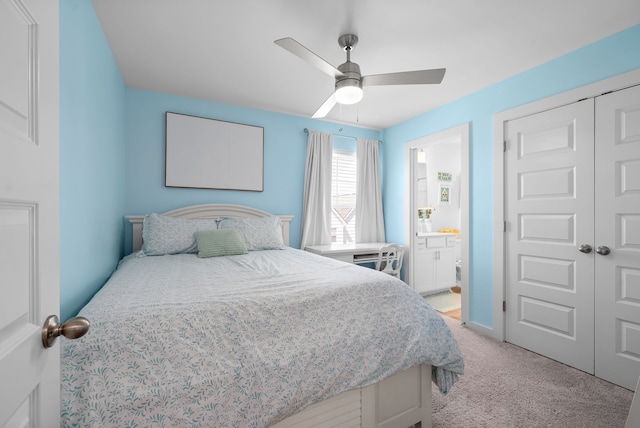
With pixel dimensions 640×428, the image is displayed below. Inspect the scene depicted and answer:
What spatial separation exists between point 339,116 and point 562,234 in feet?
9.23

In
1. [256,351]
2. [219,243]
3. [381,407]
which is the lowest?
[381,407]

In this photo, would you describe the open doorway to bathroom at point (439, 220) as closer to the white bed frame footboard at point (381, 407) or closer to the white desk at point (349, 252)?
the white desk at point (349, 252)

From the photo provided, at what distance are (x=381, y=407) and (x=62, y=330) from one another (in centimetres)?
145

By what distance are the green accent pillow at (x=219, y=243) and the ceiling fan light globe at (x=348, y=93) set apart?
5.25ft

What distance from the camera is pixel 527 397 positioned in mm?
1890

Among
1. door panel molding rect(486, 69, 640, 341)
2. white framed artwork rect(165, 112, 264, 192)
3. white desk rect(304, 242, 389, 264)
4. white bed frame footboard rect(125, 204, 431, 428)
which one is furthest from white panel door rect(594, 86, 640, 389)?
white framed artwork rect(165, 112, 264, 192)

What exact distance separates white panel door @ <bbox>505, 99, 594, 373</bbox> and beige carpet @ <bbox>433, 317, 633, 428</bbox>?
9.8 inches

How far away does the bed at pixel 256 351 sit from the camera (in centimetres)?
95

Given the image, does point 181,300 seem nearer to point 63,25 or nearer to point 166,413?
point 166,413

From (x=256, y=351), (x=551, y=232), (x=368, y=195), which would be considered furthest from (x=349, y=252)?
(x=256, y=351)

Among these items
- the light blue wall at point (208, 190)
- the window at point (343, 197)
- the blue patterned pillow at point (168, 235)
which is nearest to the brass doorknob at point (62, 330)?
the blue patterned pillow at point (168, 235)

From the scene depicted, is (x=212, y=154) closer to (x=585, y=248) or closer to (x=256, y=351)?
(x=256, y=351)

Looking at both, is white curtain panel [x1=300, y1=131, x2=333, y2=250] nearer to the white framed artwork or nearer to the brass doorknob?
the white framed artwork

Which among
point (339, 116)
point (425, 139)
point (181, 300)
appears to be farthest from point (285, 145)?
point (181, 300)
